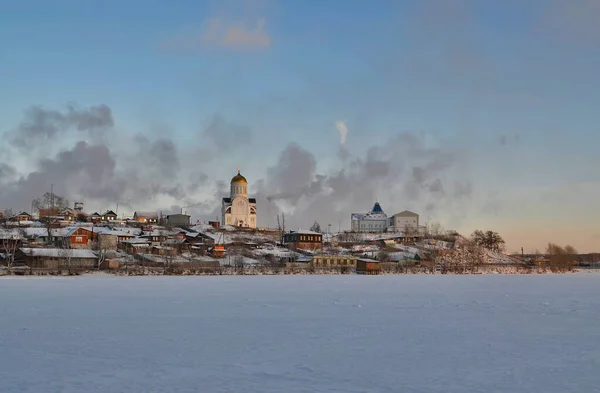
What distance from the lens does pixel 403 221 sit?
479ft

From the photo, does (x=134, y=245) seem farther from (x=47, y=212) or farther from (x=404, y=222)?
(x=404, y=222)

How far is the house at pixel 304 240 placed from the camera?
10538cm

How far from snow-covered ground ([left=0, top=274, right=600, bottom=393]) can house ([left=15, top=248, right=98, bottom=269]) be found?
Result: 48.3 m

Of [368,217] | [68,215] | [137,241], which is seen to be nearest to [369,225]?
[368,217]

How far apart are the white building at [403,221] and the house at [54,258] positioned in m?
86.8

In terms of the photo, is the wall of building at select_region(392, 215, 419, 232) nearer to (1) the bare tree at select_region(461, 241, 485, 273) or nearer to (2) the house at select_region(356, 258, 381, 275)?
(1) the bare tree at select_region(461, 241, 485, 273)

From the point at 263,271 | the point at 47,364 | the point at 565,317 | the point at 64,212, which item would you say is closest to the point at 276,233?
the point at 64,212

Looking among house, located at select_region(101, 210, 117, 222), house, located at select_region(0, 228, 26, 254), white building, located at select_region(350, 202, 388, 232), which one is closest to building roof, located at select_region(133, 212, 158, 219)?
house, located at select_region(101, 210, 117, 222)

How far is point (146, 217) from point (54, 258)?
59853mm

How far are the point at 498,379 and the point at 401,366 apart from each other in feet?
6.23

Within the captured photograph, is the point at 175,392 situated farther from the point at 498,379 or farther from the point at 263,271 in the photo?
the point at 263,271

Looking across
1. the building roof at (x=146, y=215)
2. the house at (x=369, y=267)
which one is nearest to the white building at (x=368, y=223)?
the building roof at (x=146, y=215)

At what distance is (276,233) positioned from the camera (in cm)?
12369

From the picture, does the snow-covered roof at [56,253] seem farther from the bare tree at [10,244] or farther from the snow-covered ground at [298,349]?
the snow-covered ground at [298,349]
